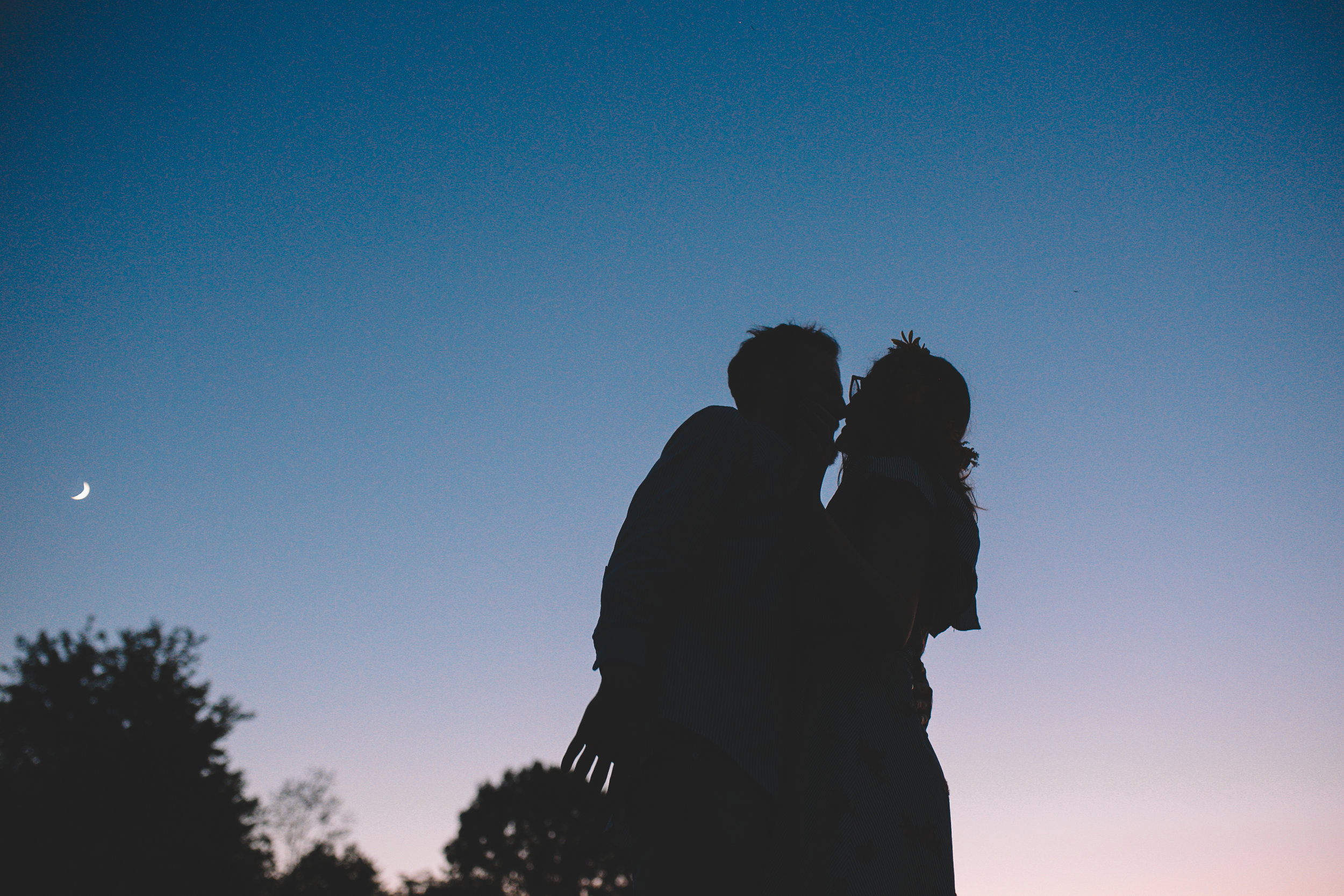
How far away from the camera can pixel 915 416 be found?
7.43 feet

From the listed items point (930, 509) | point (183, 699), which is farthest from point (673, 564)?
point (183, 699)

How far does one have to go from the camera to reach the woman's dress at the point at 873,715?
1.69 meters

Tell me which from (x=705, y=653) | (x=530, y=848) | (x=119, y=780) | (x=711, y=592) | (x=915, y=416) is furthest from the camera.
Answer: (x=530, y=848)

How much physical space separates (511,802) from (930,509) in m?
46.7

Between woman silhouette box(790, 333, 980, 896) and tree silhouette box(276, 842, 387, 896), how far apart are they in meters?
36.7

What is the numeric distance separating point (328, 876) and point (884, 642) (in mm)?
43458

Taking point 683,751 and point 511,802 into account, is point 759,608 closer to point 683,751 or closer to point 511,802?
point 683,751

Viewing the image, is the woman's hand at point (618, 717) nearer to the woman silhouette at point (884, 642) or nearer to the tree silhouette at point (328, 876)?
the woman silhouette at point (884, 642)

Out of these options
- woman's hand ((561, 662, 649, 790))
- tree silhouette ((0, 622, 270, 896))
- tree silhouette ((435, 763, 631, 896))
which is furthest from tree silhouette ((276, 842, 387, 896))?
woman's hand ((561, 662, 649, 790))

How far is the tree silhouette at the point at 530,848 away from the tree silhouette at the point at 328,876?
427 centimetres

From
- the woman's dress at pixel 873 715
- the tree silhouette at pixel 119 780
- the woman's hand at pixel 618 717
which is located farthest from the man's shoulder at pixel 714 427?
the tree silhouette at pixel 119 780

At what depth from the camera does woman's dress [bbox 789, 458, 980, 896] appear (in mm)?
1690

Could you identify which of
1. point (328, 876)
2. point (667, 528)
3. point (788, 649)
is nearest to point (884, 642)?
point (788, 649)

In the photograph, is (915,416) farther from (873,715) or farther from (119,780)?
(119,780)
